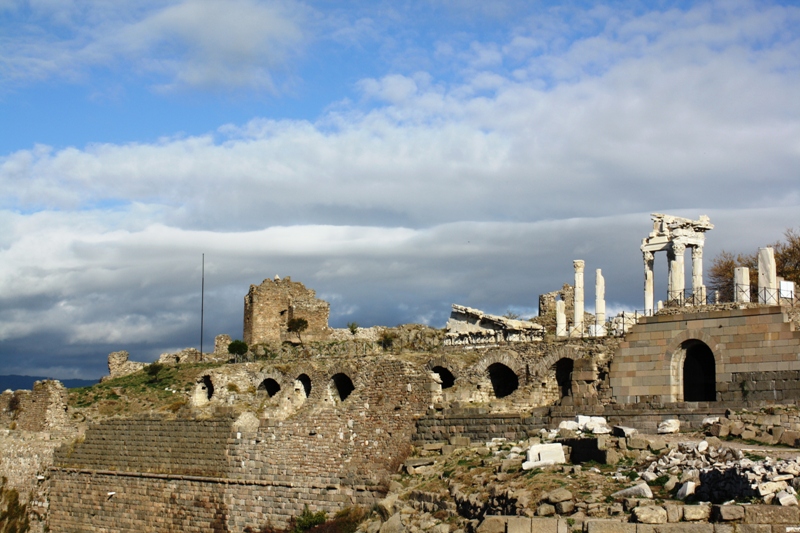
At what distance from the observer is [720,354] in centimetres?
2052

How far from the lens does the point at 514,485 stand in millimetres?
15984

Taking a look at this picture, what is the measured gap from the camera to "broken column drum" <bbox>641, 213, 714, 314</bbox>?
3131 centimetres

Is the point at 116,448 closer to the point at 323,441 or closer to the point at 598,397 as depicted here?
the point at 323,441

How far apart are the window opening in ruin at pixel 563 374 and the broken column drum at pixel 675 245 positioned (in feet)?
19.1

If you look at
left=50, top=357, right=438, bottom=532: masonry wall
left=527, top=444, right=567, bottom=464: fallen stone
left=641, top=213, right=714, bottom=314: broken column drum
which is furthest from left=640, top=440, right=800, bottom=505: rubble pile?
left=641, top=213, right=714, bottom=314: broken column drum

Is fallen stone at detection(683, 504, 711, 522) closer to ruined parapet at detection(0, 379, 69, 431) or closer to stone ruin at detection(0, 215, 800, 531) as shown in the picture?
stone ruin at detection(0, 215, 800, 531)

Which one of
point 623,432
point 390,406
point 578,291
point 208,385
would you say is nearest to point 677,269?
point 578,291

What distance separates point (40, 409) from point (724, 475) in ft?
90.9

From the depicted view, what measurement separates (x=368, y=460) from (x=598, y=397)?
19.8ft

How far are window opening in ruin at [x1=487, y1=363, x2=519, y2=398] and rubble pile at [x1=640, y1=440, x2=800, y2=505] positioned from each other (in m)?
11.7

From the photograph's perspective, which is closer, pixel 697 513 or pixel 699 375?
pixel 697 513

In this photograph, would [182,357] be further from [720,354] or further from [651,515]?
[651,515]

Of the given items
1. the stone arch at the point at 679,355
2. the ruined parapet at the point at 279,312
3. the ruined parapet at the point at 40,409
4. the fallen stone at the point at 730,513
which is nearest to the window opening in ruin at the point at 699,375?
the stone arch at the point at 679,355

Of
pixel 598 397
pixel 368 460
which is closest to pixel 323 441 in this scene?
pixel 368 460
